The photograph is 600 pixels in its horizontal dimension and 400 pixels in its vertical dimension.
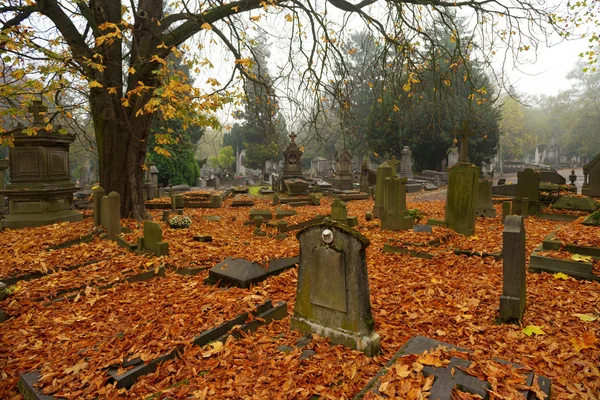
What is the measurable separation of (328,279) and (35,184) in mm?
10661

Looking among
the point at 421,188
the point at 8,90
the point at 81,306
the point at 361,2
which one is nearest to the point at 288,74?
the point at 361,2

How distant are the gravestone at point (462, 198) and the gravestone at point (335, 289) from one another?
659 centimetres

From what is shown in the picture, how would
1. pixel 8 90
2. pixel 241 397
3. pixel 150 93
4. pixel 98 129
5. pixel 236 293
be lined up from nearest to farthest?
pixel 241 397, pixel 236 293, pixel 8 90, pixel 150 93, pixel 98 129

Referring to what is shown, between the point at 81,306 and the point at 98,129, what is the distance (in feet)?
20.4

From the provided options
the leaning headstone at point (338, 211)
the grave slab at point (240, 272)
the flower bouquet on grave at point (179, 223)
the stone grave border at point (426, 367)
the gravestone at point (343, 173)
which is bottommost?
the stone grave border at point (426, 367)

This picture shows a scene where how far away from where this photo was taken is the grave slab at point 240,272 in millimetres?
5070

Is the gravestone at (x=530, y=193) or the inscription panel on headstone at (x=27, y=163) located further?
the gravestone at (x=530, y=193)

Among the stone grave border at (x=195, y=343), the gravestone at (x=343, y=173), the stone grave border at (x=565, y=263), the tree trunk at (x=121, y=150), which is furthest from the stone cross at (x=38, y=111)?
the gravestone at (x=343, y=173)

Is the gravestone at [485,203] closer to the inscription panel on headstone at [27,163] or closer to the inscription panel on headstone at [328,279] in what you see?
the inscription panel on headstone at [328,279]

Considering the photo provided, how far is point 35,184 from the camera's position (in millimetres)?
10203

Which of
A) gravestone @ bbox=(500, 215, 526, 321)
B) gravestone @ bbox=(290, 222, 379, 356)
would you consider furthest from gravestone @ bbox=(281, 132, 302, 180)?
gravestone @ bbox=(290, 222, 379, 356)

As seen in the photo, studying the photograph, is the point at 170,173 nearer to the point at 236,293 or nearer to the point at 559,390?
the point at 236,293

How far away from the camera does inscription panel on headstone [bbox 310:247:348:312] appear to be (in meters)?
3.49

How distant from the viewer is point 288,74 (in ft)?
31.9
